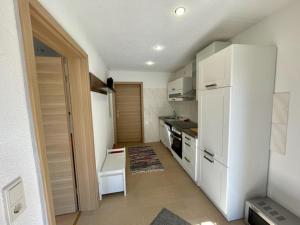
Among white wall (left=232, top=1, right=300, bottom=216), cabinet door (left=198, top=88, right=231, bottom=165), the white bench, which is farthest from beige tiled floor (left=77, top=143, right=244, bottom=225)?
cabinet door (left=198, top=88, right=231, bottom=165)

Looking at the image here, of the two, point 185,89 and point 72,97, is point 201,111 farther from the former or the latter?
point 72,97

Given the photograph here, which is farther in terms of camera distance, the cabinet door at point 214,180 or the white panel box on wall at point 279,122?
the cabinet door at point 214,180

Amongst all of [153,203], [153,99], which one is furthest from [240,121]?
[153,99]

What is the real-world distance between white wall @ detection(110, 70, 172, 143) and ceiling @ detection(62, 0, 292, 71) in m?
2.10

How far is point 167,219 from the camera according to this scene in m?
1.79

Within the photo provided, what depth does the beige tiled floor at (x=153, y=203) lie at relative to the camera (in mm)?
1791

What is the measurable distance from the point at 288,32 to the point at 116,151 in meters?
3.00

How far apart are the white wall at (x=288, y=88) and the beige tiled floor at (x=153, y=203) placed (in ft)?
1.98

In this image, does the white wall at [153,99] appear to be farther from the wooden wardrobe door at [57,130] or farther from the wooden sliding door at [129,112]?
the wooden wardrobe door at [57,130]

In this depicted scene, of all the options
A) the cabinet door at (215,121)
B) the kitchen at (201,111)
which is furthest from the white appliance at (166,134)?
the cabinet door at (215,121)

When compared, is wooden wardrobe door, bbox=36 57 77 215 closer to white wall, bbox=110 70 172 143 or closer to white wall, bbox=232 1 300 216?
white wall, bbox=232 1 300 216

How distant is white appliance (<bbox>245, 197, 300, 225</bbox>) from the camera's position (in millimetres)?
1360

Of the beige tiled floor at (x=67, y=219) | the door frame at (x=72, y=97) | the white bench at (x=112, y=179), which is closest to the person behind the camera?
the door frame at (x=72, y=97)

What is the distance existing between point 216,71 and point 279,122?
2.86 feet
